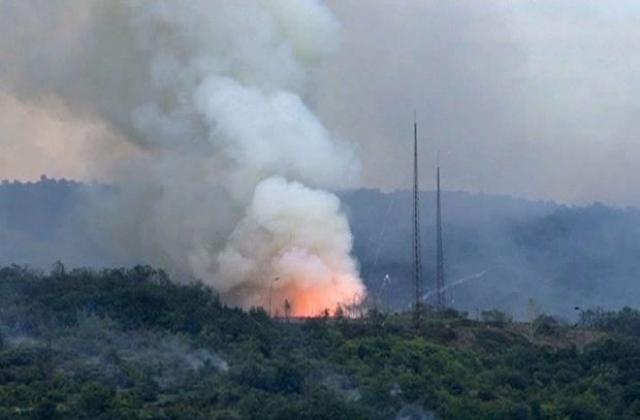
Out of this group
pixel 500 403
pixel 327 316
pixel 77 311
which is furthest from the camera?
pixel 327 316

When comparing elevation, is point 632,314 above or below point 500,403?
above

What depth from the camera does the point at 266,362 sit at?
2525 inches

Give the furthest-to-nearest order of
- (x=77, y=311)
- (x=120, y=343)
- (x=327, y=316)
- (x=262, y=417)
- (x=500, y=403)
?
1. (x=327, y=316)
2. (x=77, y=311)
3. (x=120, y=343)
4. (x=500, y=403)
5. (x=262, y=417)

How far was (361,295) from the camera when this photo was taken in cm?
7875

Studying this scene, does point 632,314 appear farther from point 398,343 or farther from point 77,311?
point 77,311

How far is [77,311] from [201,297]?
5419mm

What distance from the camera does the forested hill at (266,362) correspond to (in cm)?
5909

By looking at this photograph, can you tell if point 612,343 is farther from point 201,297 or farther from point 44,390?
point 44,390

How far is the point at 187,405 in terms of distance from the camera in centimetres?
5872

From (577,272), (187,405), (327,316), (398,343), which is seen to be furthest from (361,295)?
(577,272)

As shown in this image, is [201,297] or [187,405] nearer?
[187,405]

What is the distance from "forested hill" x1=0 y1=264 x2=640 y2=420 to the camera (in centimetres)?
5909

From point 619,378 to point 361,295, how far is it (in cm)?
1496

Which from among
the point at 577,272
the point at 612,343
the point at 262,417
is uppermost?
the point at 577,272
